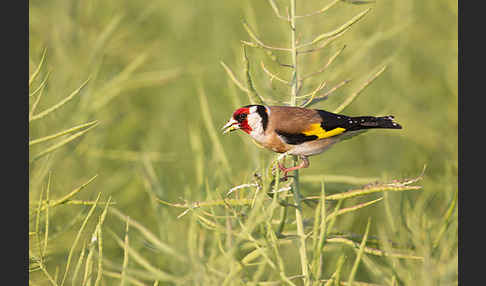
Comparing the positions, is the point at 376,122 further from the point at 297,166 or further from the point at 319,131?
the point at 297,166

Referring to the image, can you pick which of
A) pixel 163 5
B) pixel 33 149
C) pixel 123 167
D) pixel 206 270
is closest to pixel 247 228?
pixel 206 270

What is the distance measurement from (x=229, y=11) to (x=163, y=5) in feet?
2.77

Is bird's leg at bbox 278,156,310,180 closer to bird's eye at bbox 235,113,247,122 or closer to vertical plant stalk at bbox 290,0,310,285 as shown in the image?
vertical plant stalk at bbox 290,0,310,285

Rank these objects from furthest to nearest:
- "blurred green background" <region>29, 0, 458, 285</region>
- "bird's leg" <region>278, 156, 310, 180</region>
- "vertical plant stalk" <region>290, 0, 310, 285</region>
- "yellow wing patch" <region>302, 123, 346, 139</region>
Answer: "blurred green background" <region>29, 0, 458, 285</region> → "yellow wing patch" <region>302, 123, 346, 139</region> → "bird's leg" <region>278, 156, 310, 180</region> → "vertical plant stalk" <region>290, 0, 310, 285</region>

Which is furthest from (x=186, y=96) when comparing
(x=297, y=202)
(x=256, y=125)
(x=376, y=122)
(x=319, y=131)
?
(x=297, y=202)

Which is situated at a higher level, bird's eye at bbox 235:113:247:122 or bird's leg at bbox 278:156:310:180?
bird's eye at bbox 235:113:247:122

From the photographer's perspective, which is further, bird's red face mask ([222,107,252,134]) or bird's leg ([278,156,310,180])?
bird's red face mask ([222,107,252,134])

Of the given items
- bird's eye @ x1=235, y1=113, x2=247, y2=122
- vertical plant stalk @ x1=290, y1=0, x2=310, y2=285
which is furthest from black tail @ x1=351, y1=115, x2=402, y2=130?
bird's eye @ x1=235, y1=113, x2=247, y2=122

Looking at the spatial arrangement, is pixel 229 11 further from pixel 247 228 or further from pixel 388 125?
pixel 247 228

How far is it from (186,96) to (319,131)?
3.07 metres

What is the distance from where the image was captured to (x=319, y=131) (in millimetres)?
2365

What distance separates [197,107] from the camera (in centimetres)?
521

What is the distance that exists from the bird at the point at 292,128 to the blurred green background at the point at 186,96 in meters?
0.20

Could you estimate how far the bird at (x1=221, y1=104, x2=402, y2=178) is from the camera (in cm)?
232
